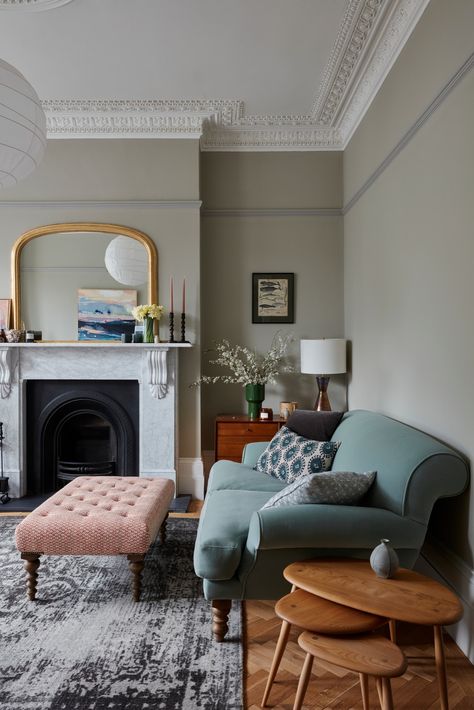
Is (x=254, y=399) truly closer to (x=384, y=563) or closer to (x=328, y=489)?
(x=328, y=489)

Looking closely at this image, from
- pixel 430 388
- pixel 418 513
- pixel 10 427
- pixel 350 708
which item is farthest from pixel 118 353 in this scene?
pixel 350 708

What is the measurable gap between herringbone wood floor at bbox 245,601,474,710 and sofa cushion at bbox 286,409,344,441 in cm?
131

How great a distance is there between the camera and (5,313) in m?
4.64

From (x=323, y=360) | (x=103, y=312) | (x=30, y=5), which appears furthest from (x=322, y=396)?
(x=30, y=5)

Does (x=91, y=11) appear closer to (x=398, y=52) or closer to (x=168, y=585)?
(x=398, y=52)

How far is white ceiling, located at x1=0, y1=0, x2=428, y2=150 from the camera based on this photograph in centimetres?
322

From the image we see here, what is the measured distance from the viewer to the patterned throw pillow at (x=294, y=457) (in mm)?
3195

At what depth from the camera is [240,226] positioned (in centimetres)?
495

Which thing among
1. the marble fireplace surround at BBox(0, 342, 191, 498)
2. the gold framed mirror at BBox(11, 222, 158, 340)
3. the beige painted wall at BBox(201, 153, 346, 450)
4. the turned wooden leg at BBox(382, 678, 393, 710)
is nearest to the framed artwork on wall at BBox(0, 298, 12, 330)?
the gold framed mirror at BBox(11, 222, 158, 340)

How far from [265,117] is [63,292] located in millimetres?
2259

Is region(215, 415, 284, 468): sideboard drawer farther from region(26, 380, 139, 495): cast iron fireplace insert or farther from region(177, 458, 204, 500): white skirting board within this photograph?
region(26, 380, 139, 495): cast iron fireplace insert

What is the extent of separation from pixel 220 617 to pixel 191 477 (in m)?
2.40

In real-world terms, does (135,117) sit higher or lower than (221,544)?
higher

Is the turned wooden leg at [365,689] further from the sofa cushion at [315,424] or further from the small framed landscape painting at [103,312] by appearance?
the small framed landscape painting at [103,312]
